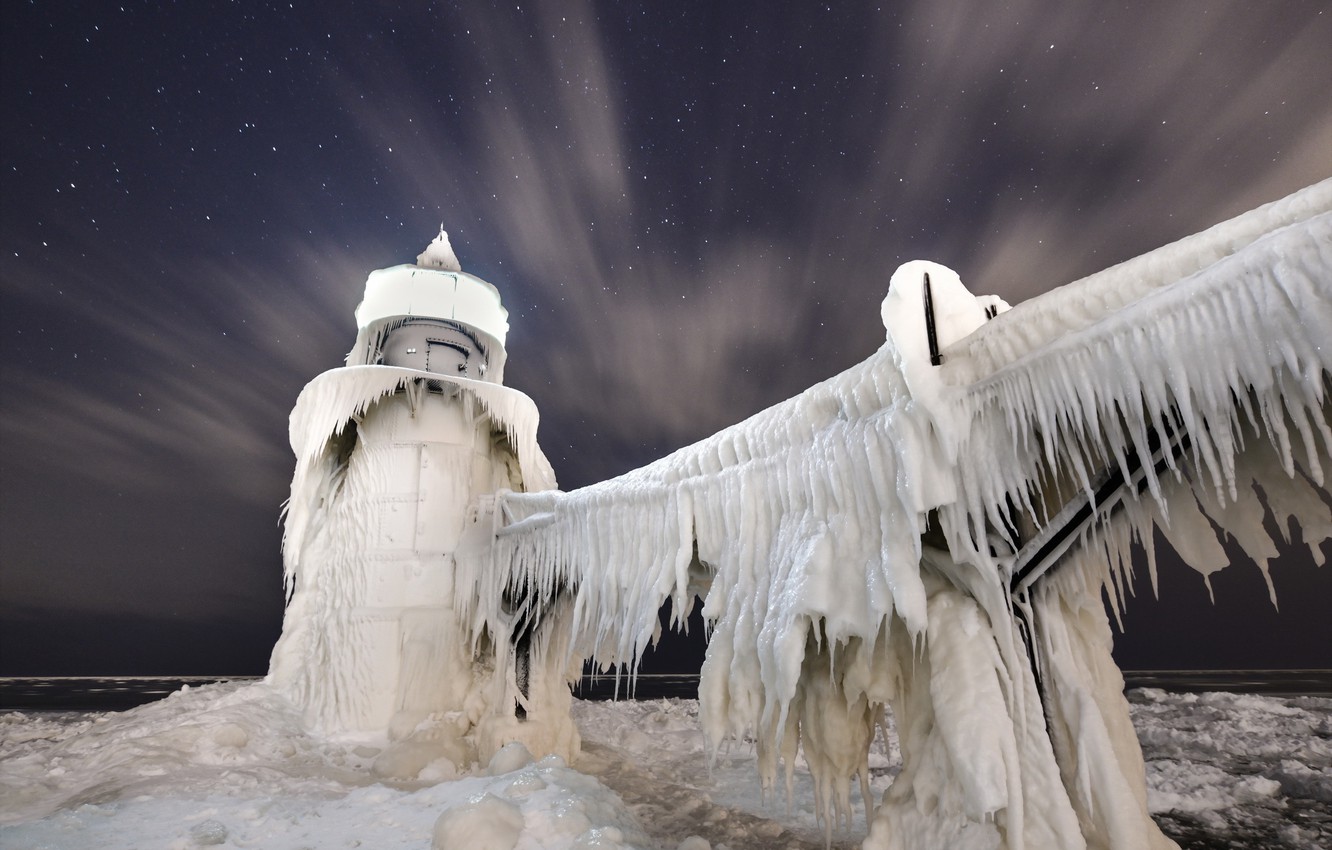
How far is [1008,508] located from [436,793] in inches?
232

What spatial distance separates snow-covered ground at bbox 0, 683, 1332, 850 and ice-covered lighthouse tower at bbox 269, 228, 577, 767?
2.46 feet

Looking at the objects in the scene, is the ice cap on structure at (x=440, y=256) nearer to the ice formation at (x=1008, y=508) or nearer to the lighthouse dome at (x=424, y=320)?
the lighthouse dome at (x=424, y=320)

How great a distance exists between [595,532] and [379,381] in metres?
5.41

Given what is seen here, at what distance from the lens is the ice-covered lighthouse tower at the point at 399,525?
916 centimetres

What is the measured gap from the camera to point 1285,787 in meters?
8.40

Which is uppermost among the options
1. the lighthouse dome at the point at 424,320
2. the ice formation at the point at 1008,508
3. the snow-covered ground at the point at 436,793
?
the lighthouse dome at the point at 424,320

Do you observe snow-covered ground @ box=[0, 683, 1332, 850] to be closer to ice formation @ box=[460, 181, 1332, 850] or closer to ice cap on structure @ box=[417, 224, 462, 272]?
ice formation @ box=[460, 181, 1332, 850]

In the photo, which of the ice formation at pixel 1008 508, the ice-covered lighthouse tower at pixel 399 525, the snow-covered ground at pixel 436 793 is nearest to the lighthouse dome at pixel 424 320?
the ice-covered lighthouse tower at pixel 399 525

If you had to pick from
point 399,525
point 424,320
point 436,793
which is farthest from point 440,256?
point 436,793

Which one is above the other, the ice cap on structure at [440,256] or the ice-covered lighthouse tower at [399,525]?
the ice cap on structure at [440,256]

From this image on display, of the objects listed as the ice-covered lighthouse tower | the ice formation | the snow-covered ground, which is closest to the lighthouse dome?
the ice-covered lighthouse tower

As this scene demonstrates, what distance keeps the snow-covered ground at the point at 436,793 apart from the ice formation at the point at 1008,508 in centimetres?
119

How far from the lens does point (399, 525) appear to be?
981cm

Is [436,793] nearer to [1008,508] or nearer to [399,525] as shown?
[399,525]
